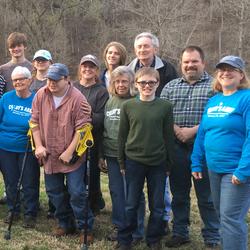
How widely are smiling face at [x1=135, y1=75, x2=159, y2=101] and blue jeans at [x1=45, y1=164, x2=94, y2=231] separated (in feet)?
4.05

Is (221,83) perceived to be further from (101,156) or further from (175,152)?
(101,156)

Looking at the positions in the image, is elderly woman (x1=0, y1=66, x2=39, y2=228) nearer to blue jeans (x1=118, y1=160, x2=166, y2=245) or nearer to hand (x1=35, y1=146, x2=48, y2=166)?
hand (x1=35, y1=146, x2=48, y2=166)

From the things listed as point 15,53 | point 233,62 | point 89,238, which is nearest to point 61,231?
point 89,238

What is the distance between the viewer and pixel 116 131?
17.5 ft

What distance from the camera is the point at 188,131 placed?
5.16 m

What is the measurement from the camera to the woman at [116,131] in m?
5.27

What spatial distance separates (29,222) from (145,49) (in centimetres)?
272

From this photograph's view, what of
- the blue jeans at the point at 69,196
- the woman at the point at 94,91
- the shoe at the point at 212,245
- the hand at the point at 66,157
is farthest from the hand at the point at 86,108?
the shoe at the point at 212,245

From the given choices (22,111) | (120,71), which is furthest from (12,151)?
(120,71)

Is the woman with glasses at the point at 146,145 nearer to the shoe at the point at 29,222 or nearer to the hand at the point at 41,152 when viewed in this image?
the hand at the point at 41,152

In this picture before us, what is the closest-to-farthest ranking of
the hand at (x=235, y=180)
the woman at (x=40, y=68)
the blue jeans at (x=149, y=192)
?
the hand at (x=235, y=180) → the blue jeans at (x=149, y=192) → the woman at (x=40, y=68)

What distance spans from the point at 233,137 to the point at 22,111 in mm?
2817

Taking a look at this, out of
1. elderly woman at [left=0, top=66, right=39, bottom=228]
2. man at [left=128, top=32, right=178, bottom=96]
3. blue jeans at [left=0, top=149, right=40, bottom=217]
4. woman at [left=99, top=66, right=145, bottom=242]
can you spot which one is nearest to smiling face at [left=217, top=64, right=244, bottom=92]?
woman at [left=99, top=66, right=145, bottom=242]

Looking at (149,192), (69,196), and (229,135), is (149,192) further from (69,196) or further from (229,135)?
(229,135)
